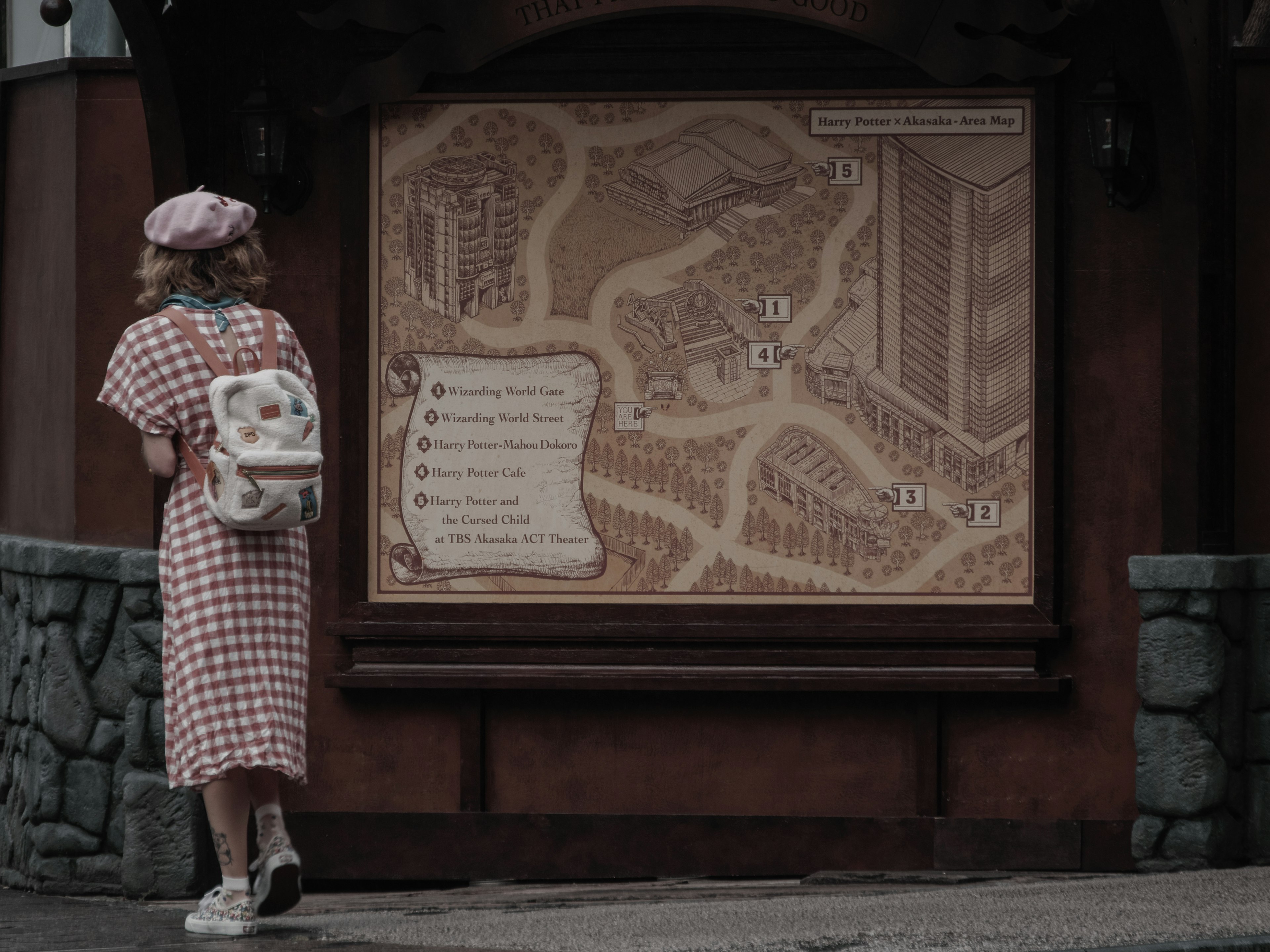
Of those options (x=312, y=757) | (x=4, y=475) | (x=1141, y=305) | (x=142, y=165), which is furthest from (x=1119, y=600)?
(x=4, y=475)

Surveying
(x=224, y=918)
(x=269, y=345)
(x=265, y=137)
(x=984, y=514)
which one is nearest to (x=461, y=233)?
(x=265, y=137)

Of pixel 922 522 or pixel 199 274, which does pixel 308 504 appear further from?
pixel 922 522

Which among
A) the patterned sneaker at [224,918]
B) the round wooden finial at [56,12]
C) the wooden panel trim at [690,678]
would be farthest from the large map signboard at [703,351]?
the patterned sneaker at [224,918]

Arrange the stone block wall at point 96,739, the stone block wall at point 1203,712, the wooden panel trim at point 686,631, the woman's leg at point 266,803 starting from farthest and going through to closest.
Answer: the wooden panel trim at point 686,631
the stone block wall at point 96,739
the stone block wall at point 1203,712
the woman's leg at point 266,803

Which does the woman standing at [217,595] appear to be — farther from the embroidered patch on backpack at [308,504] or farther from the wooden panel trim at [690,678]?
the wooden panel trim at [690,678]

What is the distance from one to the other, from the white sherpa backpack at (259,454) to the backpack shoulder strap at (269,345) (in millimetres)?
78

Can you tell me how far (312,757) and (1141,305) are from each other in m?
3.42

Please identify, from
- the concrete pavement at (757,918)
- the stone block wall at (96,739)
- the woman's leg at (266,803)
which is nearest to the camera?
the concrete pavement at (757,918)

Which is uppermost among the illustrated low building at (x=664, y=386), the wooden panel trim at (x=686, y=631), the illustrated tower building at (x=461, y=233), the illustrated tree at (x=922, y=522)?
the illustrated tower building at (x=461, y=233)

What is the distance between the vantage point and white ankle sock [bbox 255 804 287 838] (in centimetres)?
457

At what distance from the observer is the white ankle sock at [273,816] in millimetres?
4566

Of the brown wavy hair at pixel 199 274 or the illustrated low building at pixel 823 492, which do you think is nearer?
the brown wavy hair at pixel 199 274

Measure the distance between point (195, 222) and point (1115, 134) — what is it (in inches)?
121

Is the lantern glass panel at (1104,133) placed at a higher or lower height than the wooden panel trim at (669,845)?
higher
